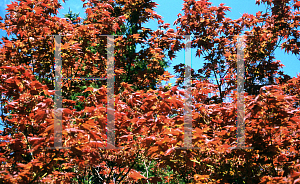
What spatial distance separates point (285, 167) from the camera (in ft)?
10.8

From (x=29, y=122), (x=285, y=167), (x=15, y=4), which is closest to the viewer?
(x=285, y=167)

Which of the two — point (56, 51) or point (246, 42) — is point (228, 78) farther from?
point (56, 51)

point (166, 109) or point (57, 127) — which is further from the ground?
point (166, 109)

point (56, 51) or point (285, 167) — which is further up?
point (56, 51)

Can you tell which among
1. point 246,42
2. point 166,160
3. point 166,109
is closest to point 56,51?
point 166,109

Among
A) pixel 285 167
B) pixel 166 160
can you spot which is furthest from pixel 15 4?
pixel 285 167

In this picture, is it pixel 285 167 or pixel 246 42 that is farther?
pixel 246 42

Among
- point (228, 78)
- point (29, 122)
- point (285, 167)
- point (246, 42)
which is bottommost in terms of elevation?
point (285, 167)

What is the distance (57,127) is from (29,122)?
4.58 feet

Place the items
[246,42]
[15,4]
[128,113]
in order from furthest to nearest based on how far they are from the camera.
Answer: [246,42] < [15,4] < [128,113]

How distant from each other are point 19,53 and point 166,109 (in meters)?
4.05

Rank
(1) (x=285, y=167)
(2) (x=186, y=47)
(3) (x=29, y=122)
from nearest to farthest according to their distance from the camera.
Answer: (1) (x=285, y=167), (3) (x=29, y=122), (2) (x=186, y=47)

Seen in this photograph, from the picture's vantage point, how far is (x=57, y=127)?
2783 millimetres

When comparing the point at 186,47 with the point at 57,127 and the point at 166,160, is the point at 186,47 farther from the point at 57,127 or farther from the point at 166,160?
the point at 57,127
